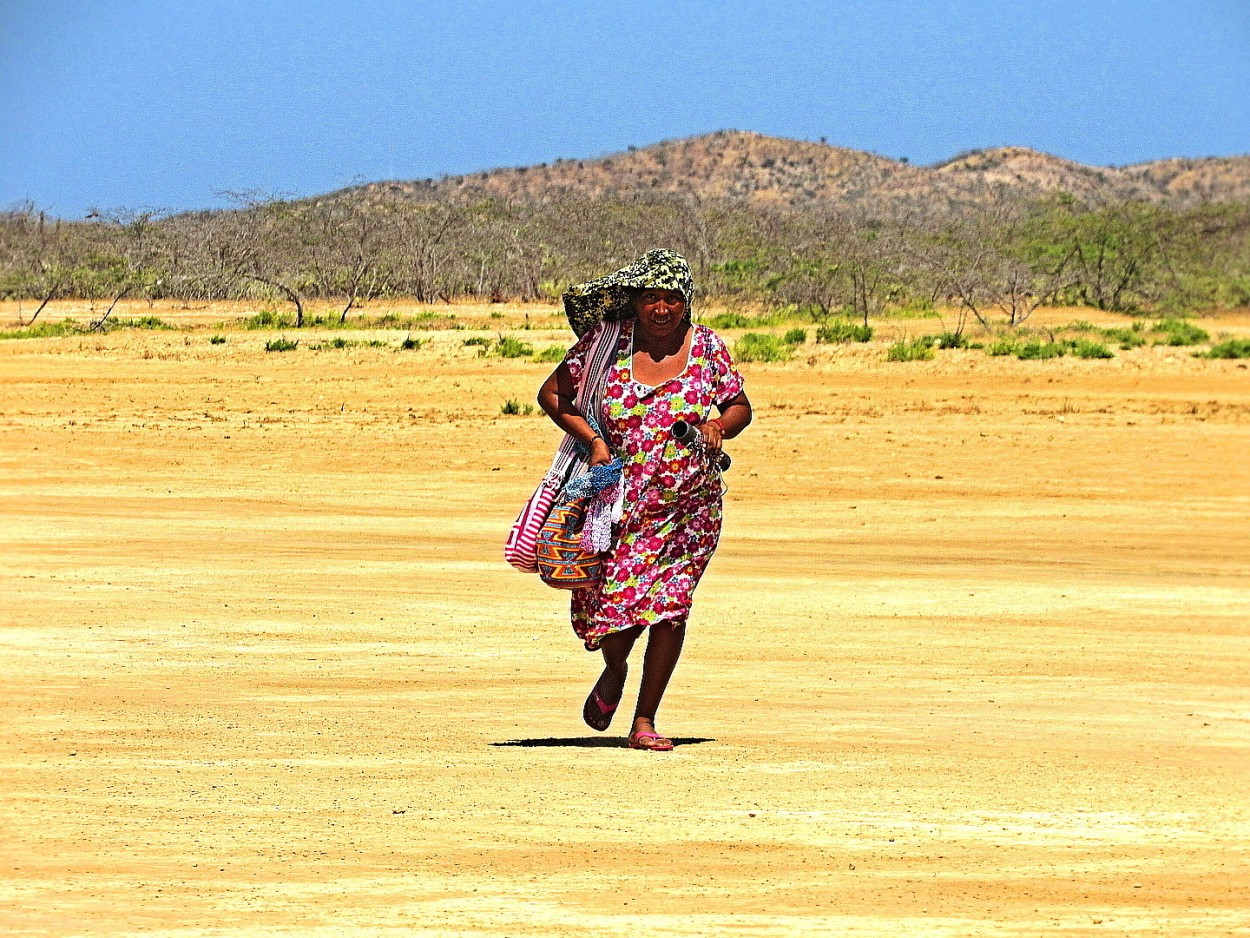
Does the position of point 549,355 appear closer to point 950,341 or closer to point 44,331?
point 950,341

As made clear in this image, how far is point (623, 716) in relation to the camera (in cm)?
861

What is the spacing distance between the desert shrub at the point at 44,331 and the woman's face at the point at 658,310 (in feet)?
103

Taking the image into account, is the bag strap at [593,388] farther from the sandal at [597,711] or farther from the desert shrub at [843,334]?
the desert shrub at [843,334]

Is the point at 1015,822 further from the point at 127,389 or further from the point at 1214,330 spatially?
the point at 1214,330

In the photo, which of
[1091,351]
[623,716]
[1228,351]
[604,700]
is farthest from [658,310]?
[1228,351]

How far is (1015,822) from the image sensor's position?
251 inches

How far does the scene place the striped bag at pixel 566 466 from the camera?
23.5ft

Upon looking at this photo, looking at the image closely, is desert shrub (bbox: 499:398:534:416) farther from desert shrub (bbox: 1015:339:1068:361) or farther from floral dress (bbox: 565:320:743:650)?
floral dress (bbox: 565:320:743:650)

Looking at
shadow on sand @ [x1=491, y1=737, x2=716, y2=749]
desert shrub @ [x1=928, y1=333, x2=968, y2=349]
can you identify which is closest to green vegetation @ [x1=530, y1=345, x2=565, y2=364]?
desert shrub @ [x1=928, y1=333, x2=968, y2=349]

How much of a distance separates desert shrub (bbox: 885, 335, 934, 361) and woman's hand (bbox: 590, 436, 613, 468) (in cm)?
2379

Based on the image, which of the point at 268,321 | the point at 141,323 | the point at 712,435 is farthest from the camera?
the point at 141,323

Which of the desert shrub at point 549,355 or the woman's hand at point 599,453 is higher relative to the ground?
the woman's hand at point 599,453

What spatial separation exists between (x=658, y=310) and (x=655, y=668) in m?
1.38

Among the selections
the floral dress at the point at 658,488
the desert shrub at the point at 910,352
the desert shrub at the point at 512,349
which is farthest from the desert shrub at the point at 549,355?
the floral dress at the point at 658,488
